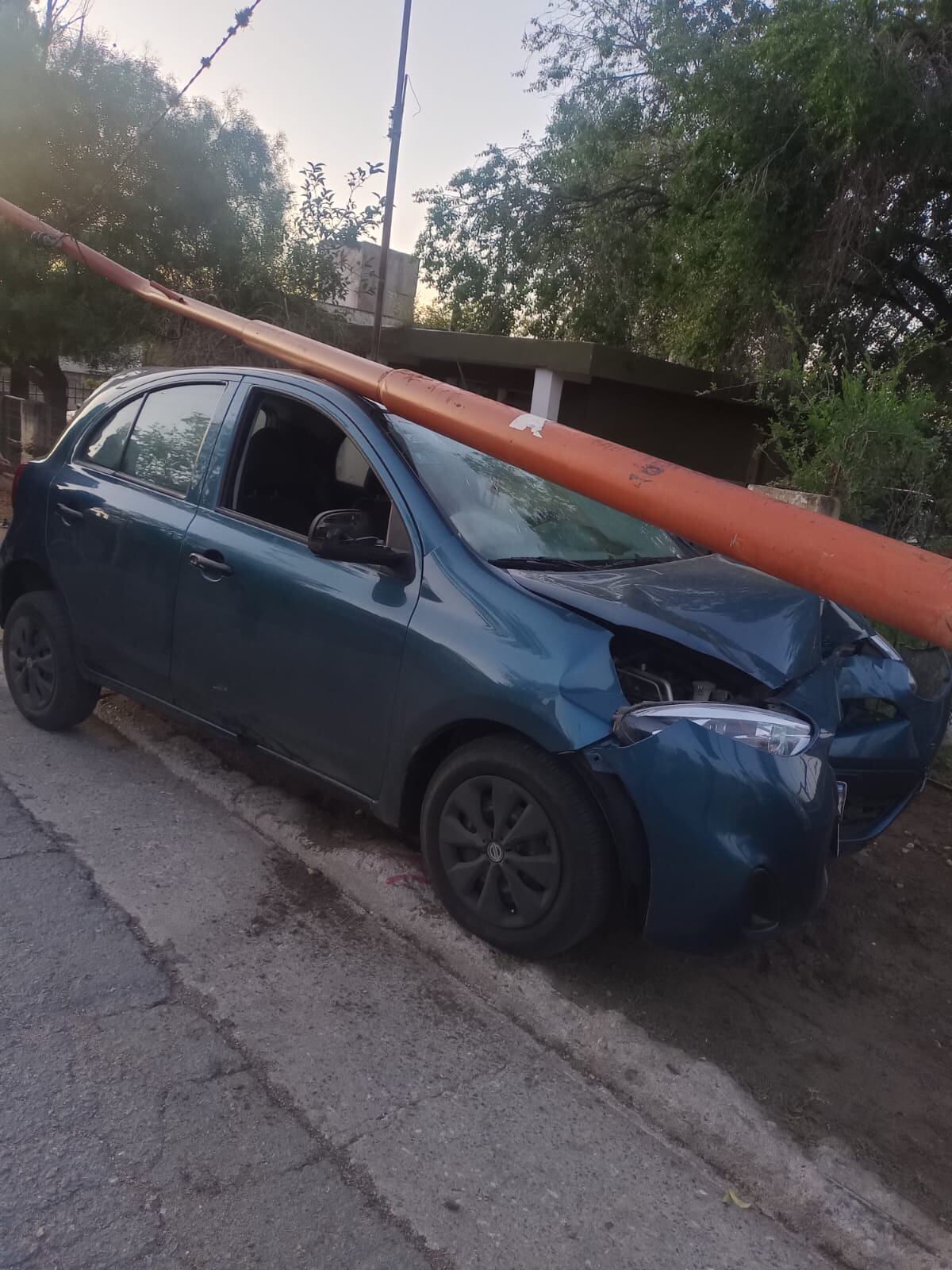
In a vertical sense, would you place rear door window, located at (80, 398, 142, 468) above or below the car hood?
above

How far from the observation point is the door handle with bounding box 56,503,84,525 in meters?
4.57

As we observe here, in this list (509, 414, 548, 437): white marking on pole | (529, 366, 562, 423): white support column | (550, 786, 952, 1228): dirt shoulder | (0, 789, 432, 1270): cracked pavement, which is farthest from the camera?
(529, 366, 562, 423): white support column

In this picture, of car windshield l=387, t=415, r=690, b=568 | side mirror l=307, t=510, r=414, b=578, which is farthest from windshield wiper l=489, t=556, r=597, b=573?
side mirror l=307, t=510, r=414, b=578

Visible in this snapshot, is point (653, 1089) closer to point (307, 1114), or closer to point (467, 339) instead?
point (307, 1114)

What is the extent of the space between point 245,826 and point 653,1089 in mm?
2049

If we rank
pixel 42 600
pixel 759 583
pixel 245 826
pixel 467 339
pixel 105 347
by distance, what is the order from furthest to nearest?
pixel 467 339 < pixel 105 347 < pixel 42 600 < pixel 245 826 < pixel 759 583

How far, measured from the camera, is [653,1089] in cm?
285

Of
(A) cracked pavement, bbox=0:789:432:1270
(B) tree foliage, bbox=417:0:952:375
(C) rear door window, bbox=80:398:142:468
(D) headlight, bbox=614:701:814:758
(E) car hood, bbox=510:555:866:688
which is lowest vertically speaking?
(A) cracked pavement, bbox=0:789:432:1270

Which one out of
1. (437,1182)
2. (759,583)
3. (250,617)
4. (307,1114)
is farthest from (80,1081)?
(759,583)

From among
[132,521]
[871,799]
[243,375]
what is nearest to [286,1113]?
[871,799]

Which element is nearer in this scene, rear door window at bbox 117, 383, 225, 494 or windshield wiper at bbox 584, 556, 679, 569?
windshield wiper at bbox 584, 556, 679, 569

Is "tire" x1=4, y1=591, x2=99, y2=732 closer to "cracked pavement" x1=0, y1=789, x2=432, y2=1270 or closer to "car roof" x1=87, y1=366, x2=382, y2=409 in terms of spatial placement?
"car roof" x1=87, y1=366, x2=382, y2=409

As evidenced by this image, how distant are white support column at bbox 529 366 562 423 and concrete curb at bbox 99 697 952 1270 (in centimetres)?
971

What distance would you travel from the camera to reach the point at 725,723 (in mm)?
2926
